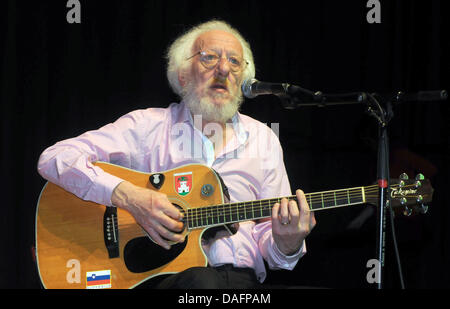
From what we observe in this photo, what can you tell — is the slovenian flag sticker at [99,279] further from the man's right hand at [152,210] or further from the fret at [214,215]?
the fret at [214,215]

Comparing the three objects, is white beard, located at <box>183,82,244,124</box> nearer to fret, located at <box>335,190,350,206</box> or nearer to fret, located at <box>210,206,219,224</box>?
fret, located at <box>210,206,219,224</box>

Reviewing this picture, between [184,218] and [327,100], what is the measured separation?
974mm

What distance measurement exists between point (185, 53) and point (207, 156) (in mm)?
699

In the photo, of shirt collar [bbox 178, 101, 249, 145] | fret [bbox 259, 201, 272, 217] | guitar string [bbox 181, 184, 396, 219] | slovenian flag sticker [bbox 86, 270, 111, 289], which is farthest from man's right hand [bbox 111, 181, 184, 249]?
shirt collar [bbox 178, 101, 249, 145]

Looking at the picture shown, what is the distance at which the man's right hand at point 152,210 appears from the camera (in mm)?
2262

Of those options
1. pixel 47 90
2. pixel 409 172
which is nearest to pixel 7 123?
pixel 47 90

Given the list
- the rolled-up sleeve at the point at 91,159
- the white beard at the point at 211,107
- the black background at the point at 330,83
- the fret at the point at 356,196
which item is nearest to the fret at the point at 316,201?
the fret at the point at 356,196

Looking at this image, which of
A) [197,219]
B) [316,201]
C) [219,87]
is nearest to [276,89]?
[316,201]

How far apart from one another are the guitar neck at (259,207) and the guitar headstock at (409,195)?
0.63ft

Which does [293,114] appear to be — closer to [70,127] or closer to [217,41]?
[217,41]

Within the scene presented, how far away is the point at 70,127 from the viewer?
3031 millimetres

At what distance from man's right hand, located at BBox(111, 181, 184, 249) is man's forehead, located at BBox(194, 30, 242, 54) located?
100 centimetres

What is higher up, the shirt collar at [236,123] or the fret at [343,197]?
the shirt collar at [236,123]

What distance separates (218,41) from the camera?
279cm
